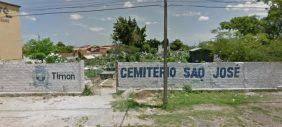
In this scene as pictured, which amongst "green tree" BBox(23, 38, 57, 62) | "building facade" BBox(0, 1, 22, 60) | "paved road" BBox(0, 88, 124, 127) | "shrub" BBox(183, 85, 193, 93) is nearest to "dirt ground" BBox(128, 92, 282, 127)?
"paved road" BBox(0, 88, 124, 127)

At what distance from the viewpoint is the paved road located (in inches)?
417

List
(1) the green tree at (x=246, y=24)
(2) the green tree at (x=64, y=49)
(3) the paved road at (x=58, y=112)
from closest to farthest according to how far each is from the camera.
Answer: (3) the paved road at (x=58, y=112), (1) the green tree at (x=246, y=24), (2) the green tree at (x=64, y=49)

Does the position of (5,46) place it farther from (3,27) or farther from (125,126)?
(125,126)

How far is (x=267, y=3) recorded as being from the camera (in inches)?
789

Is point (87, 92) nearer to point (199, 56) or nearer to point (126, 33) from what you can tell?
point (199, 56)

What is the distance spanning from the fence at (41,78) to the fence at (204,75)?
2.29 metres

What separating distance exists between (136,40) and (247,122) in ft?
152

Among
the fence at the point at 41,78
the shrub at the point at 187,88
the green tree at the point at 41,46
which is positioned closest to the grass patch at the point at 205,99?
the shrub at the point at 187,88

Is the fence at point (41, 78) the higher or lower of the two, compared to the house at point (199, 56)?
lower

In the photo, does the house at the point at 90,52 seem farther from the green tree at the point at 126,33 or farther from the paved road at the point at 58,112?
the paved road at the point at 58,112

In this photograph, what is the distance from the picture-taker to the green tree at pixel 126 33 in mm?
56438

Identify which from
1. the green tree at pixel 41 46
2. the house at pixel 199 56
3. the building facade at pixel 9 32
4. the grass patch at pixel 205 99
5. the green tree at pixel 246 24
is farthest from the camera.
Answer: the green tree at pixel 41 46

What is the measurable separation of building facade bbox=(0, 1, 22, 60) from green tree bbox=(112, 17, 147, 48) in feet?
59.8

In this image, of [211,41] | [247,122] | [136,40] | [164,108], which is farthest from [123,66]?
[136,40]
